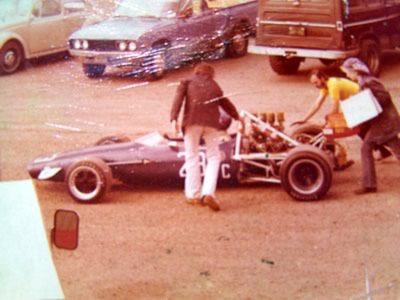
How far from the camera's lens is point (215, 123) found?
A: 1466 mm

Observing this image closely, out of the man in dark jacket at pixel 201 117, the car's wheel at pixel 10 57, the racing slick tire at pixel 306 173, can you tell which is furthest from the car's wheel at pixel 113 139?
the racing slick tire at pixel 306 173

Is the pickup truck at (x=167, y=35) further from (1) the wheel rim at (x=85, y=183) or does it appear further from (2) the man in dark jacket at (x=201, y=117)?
(1) the wheel rim at (x=85, y=183)

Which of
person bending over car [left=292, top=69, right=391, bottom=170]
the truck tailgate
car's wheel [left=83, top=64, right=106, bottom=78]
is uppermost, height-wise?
the truck tailgate

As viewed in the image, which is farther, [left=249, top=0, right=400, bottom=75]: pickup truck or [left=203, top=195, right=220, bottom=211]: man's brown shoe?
[left=203, top=195, right=220, bottom=211]: man's brown shoe

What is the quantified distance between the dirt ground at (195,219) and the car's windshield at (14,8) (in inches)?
4.6

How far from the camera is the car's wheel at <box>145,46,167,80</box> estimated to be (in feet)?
4.74

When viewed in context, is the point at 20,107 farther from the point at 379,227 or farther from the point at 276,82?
the point at 379,227

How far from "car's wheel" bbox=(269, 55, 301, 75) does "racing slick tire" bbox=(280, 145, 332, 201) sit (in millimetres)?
164

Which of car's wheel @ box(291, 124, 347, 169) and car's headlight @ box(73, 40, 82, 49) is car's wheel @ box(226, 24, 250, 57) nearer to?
car's wheel @ box(291, 124, 347, 169)

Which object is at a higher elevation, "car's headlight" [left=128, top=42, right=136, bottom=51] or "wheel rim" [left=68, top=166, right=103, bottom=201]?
"car's headlight" [left=128, top=42, right=136, bottom=51]

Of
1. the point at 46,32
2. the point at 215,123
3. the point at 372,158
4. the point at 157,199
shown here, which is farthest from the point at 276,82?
the point at 46,32

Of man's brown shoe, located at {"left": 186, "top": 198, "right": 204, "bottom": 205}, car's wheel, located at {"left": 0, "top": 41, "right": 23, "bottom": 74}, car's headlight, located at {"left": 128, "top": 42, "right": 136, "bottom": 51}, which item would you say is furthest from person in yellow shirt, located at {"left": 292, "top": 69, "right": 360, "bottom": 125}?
car's wheel, located at {"left": 0, "top": 41, "right": 23, "bottom": 74}

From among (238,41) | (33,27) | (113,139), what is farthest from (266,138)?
(33,27)

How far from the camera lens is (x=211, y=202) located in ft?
4.90
